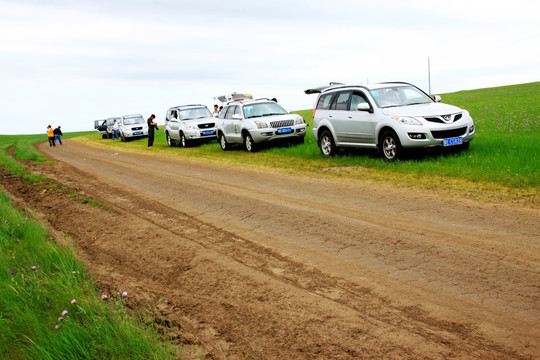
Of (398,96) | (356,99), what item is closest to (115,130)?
(356,99)

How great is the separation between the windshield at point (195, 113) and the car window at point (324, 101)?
11.7m

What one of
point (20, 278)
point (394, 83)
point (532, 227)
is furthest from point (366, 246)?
point (394, 83)

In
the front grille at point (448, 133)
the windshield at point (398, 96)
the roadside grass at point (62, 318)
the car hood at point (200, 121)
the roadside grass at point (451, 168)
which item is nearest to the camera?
the roadside grass at point (62, 318)

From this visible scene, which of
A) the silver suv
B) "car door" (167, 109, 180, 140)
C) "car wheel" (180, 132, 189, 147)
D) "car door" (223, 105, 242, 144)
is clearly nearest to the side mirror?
"car door" (223, 105, 242, 144)

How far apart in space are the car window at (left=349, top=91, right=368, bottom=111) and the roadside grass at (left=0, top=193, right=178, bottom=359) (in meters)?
9.62

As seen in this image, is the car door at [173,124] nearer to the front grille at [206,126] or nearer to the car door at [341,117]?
the front grille at [206,126]

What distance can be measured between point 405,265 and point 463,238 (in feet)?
3.82

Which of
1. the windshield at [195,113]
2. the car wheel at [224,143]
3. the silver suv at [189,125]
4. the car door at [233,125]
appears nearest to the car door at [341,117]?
the car door at [233,125]

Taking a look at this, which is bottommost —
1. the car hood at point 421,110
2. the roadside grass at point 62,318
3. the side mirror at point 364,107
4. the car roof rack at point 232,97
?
the roadside grass at point 62,318

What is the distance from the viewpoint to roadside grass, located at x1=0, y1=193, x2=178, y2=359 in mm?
3443

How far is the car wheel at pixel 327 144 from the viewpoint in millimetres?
14602

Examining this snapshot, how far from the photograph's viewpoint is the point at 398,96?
13.1m

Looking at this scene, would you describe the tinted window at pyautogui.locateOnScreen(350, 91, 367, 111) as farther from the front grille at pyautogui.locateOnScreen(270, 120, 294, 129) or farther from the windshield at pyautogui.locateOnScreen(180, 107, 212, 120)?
the windshield at pyautogui.locateOnScreen(180, 107, 212, 120)

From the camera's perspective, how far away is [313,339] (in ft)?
11.7
